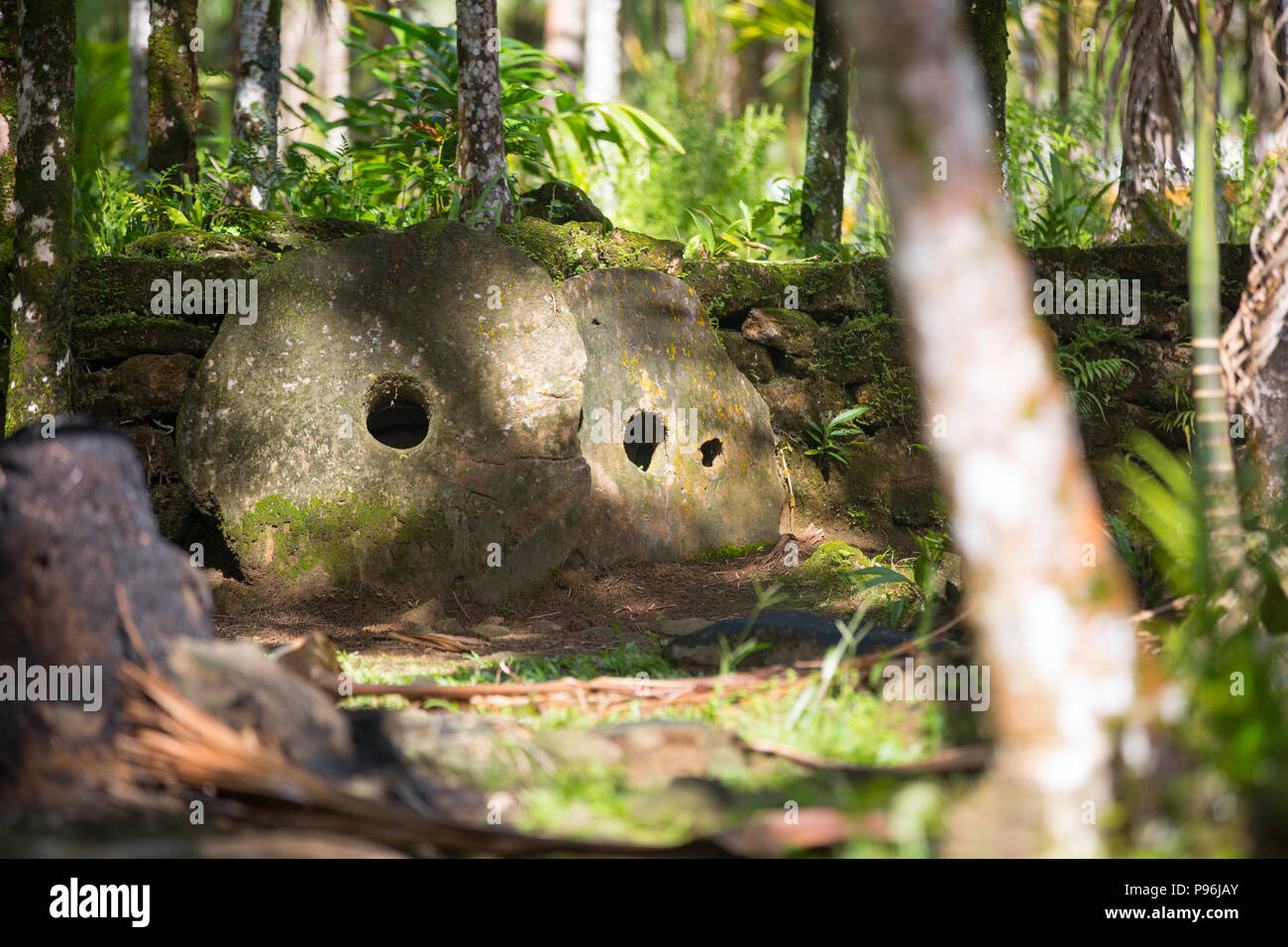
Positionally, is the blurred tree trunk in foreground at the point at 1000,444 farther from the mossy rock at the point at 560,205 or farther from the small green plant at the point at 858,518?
the mossy rock at the point at 560,205

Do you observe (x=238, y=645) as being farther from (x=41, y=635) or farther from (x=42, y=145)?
(x=42, y=145)

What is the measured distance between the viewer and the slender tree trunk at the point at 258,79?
20.2 ft

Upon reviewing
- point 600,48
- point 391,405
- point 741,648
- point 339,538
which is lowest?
point 741,648

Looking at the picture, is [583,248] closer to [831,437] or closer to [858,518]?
[831,437]

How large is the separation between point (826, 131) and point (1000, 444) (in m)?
5.15

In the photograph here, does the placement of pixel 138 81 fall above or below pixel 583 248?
above

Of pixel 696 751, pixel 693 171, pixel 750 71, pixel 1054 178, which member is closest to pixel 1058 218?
pixel 1054 178

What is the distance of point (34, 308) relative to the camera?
173 inches

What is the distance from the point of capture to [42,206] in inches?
171

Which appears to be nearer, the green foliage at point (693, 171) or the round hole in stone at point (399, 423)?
the round hole in stone at point (399, 423)

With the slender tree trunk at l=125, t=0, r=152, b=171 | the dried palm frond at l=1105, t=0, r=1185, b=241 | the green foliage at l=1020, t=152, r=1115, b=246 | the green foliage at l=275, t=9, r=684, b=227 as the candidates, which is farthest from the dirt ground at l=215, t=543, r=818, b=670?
the slender tree trunk at l=125, t=0, r=152, b=171

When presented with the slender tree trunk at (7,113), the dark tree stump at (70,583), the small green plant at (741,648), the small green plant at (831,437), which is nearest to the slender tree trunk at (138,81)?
the slender tree trunk at (7,113)

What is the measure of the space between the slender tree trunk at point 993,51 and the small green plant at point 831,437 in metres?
1.58

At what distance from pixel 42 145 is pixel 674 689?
3.62m
